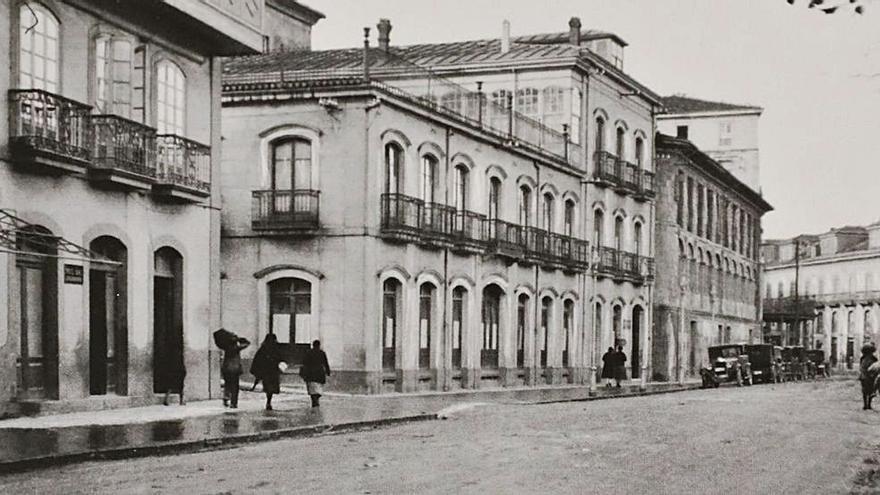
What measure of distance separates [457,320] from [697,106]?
45.1 meters

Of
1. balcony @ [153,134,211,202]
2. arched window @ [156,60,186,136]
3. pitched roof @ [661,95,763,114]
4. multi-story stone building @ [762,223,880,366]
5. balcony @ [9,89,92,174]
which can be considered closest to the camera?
balcony @ [9,89,92,174]

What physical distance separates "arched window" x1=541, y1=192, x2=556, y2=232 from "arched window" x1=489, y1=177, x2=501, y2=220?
13.6 feet

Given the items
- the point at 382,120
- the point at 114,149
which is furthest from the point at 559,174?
the point at 114,149

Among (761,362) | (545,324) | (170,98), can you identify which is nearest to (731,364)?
(761,362)

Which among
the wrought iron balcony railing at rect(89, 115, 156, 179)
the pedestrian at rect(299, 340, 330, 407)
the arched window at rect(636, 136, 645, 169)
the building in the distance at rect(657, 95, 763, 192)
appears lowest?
the pedestrian at rect(299, 340, 330, 407)

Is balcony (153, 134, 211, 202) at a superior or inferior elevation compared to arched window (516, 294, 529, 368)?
superior

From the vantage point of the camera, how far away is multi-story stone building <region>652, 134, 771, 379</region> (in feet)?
187

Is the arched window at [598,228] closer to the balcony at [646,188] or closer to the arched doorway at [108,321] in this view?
the balcony at [646,188]

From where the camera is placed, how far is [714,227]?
65.5m

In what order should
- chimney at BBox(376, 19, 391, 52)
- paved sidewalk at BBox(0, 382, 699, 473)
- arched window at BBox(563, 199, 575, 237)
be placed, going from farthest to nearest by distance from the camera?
chimney at BBox(376, 19, 391, 52) → arched window at BBox(563, 199, 575, 237) → paved sidewalk at BBox(0, 382, 699, 473)

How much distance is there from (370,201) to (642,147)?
25064mm

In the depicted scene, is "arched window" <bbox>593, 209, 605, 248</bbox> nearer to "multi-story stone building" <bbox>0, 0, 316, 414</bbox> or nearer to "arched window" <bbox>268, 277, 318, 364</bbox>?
"arched window" <bbox>268, 277, 318, 364</bbox>

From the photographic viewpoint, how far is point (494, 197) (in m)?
39.3

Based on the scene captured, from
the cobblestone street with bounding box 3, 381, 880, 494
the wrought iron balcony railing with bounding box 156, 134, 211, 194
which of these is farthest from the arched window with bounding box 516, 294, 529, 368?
the wrought iron balcony railing with bounding box 156, 134, 211, 194
